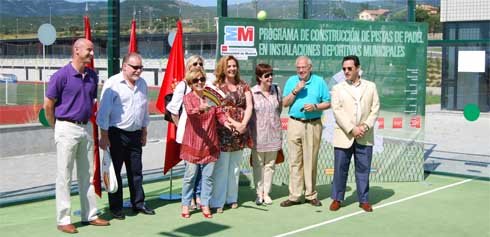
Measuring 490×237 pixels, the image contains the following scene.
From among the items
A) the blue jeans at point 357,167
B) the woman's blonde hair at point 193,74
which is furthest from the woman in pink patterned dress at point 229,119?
the blue jeans at point 357,167

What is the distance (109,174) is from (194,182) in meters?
0.84

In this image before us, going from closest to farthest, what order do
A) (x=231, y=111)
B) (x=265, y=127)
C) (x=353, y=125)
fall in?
(x=231, y=111), (x=353, y=125), (x=265, y=127)

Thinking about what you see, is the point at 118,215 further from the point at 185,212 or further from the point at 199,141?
the point at 199,141

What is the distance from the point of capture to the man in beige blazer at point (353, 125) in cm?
671

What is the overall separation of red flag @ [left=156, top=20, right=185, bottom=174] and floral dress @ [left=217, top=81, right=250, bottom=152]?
63cm

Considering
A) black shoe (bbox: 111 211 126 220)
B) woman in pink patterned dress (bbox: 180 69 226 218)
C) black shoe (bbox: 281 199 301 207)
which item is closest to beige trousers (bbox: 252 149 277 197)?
black shoe (bbox: 281 199 301 207)

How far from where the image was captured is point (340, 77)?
8.00 metres

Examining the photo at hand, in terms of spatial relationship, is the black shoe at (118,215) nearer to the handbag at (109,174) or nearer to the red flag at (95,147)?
the handbag at (109,174)

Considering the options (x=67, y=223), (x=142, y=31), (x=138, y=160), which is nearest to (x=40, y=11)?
(x=142, y=31)

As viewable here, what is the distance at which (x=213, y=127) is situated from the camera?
21.1 ft

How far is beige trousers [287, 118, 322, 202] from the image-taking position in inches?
273

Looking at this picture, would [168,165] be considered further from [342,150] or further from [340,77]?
[340,77]

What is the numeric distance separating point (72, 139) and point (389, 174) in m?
4.41

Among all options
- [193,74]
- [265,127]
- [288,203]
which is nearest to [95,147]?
[193,74]
